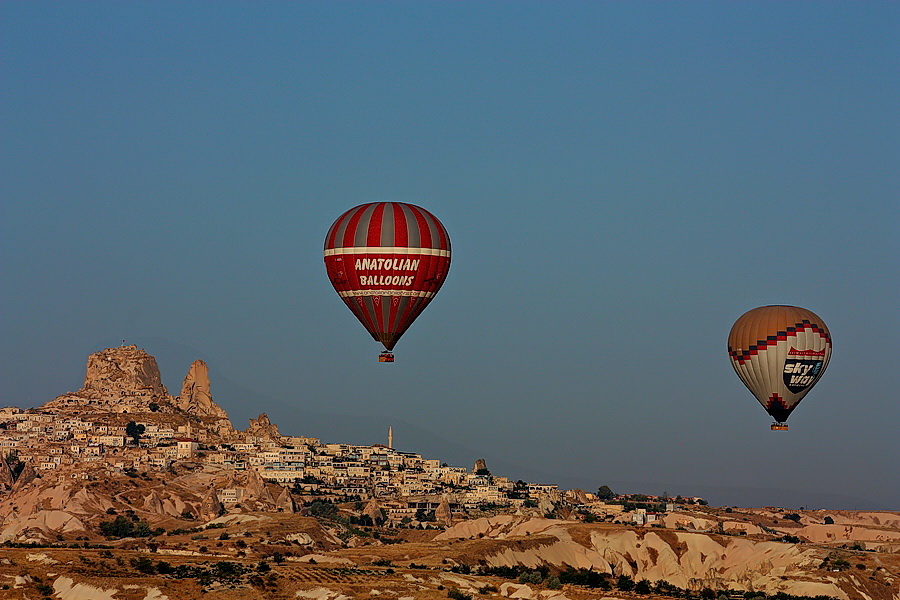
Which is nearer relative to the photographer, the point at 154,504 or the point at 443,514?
the point at 154,504

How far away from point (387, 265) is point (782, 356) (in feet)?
94.5

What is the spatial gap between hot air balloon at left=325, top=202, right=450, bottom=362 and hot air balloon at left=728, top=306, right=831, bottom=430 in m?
24.5

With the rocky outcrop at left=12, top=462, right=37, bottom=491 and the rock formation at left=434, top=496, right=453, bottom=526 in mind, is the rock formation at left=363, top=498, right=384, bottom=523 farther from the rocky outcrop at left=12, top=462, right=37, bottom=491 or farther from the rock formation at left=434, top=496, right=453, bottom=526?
the rocky outcrop at left=12, top=462, right=37, bottom=491

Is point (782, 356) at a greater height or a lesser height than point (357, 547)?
greater

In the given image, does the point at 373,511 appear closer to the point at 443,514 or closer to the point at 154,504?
the point at 443,514

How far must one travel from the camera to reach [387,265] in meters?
76.1

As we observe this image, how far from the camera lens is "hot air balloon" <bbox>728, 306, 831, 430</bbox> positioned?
90188 mm

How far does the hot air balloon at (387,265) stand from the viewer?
75.8 metres

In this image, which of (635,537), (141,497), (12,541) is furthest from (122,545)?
(635,537)

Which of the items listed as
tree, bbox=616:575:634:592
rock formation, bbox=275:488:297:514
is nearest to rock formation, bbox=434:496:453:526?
rock formation, bbox=275:488:297:514

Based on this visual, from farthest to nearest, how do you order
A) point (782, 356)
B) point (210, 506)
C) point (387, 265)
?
point (210, 506)
point (782, 356)
point (387, 265)

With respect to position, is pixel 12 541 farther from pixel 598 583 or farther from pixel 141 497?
pixel 598 583

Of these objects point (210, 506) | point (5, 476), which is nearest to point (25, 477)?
point (5, 476)

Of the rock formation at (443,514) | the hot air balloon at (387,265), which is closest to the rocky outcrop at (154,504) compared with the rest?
the rock formation at (443,514)
